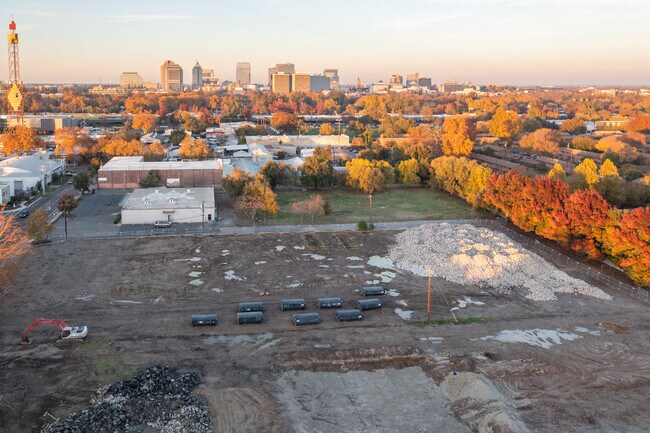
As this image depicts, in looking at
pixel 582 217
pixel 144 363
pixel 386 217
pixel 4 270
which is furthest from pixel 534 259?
pixel 4 270

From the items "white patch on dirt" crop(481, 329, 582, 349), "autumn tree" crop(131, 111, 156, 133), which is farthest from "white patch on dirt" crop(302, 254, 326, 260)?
"autumn tree" crop(131, 111, 156, 133)

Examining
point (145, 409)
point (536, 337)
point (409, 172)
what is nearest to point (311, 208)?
point (409, 172)

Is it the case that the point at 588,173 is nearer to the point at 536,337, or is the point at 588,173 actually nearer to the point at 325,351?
the point at 536,337

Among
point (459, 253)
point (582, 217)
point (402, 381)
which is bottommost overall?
point (402, 381)

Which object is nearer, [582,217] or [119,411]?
[119,411]

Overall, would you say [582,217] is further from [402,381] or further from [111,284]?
A: [111,284]

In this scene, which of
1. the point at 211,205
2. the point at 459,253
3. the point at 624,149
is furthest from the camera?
the point at 624,149

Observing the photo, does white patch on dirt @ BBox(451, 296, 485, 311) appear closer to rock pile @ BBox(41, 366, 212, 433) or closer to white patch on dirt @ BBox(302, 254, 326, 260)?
white patch on dirt @ BBox(302, 254, 326, 260)
